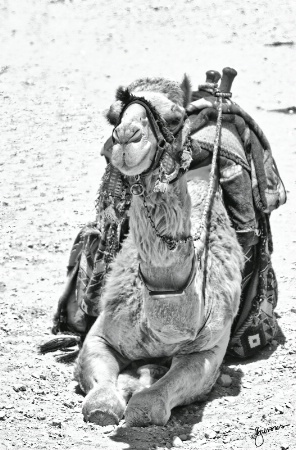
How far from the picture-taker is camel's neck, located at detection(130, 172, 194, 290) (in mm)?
4609

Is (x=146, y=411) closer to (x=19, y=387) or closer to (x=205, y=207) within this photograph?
(x=19, y=387)

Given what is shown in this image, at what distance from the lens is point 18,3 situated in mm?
16828

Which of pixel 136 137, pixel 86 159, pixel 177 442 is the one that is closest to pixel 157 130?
pixel 136 137

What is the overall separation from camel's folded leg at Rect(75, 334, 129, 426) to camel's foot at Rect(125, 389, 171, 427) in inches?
3.9

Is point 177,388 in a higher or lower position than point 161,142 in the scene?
lower

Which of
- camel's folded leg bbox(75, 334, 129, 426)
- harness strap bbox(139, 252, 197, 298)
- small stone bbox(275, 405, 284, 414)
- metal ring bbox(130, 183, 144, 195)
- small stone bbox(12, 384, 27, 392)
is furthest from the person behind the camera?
small stone bbox(12, 384, 27, 392)

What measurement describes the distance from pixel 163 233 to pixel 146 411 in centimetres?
94

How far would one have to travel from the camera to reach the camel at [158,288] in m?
4.54

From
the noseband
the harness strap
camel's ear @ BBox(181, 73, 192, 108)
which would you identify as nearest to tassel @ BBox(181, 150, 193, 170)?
the noseband

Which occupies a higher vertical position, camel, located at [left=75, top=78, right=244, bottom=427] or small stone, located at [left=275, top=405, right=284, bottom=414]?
camel, located at [left=75, top=78, right=244, bottom=427]

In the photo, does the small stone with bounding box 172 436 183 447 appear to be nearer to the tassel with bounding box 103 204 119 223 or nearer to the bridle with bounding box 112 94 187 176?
the tassel with bounding box 103 204 119 223

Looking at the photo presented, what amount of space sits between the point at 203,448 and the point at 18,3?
520 inches

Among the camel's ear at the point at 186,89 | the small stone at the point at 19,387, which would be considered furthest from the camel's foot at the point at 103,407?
the camel's ear at the point at 186,89

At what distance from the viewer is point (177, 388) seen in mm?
5227
